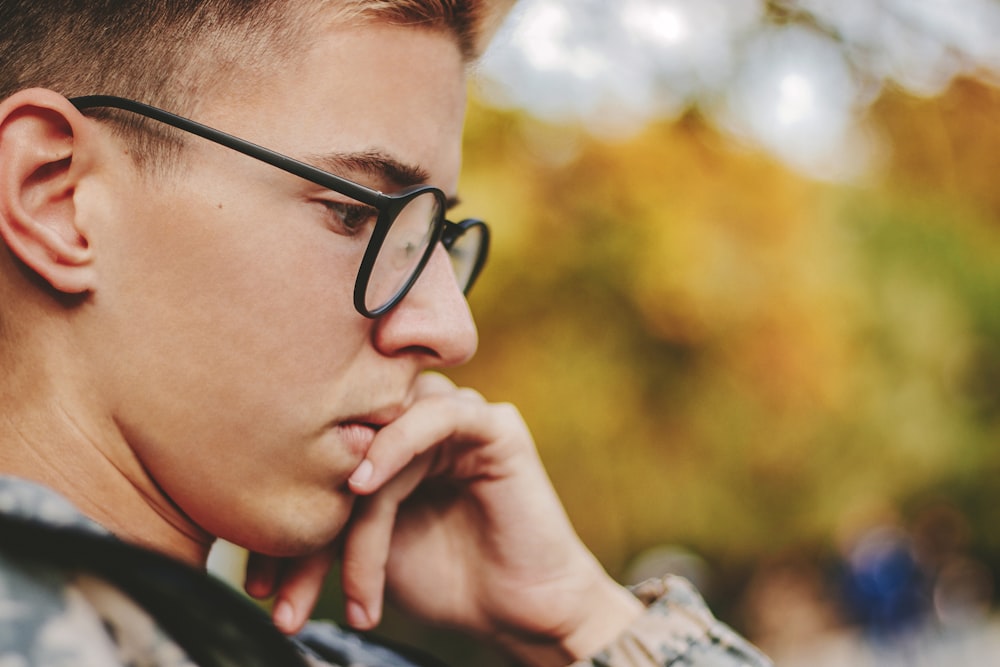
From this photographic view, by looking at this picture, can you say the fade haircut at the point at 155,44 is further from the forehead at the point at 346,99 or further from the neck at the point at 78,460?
the neck at the point at 78,460

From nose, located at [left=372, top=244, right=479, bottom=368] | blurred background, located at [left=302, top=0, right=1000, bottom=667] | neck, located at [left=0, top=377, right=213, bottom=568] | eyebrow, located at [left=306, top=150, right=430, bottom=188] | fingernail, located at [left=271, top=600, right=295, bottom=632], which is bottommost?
fingernail, located at [left=271, top=600, right=295, bottom=632]

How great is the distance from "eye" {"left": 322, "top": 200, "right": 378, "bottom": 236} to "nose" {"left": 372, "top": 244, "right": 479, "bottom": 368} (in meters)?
0.16

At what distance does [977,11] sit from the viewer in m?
5.10

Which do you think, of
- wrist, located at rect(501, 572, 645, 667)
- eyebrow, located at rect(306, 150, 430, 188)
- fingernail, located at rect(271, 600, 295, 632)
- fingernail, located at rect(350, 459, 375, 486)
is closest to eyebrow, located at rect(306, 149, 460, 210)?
eyebrow, located at rect(306, 150, 430, 188)

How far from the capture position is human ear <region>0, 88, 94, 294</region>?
56.0 inches

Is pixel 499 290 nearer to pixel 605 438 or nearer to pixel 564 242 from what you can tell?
pixel 564 242

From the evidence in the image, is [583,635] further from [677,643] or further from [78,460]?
[78,460]

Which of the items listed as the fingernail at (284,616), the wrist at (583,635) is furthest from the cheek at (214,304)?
the wrist at (583,635)

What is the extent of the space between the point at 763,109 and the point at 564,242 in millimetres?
1688

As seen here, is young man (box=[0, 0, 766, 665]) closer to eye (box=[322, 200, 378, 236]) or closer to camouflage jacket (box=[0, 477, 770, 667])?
eye (box=[322, 200, 378, 236])

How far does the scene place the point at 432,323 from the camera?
1690 mm

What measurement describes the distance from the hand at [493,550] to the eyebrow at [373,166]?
1.73ft

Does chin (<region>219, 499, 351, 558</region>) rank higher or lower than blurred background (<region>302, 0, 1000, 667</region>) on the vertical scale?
lower

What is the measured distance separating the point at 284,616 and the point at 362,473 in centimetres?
35
